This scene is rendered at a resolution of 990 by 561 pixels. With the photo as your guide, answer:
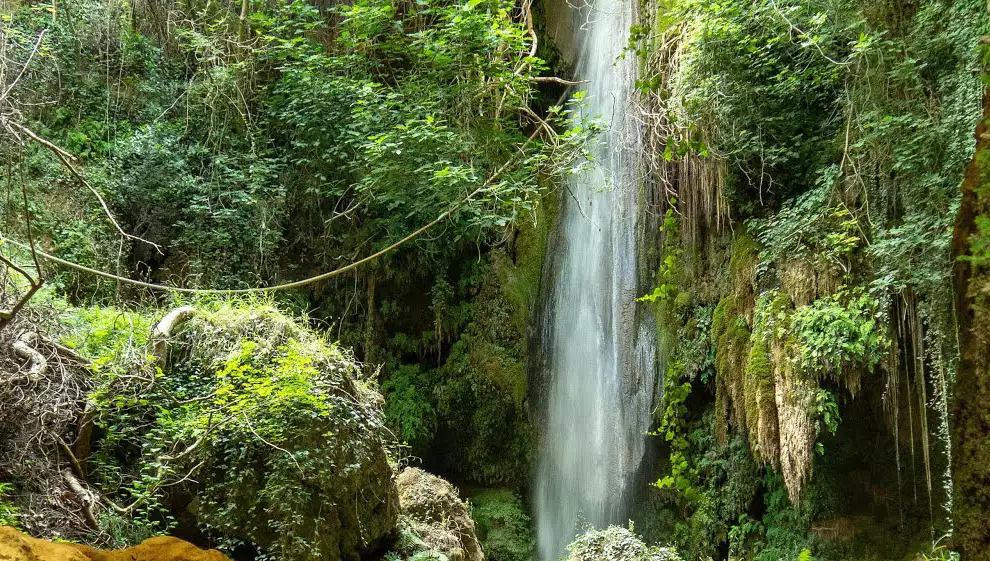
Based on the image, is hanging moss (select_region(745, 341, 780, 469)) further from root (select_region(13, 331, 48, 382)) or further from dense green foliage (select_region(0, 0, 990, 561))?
root (select_region(13, 331, 48, 382))

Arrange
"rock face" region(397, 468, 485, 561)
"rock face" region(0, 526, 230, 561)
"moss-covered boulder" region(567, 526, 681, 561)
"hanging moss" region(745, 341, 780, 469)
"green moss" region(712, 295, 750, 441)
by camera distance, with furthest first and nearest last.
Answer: "green moss" region(712, 295, 750, 441) → "hanging moss" region(745, 341, 780, 469) → "moss-covered boulder" region(567, 526, 681, 561) → "rock face" region(397, 468, 485, 561) → "rock face" region(0, 526, 230, 561)

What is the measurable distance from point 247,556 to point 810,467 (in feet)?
16.0

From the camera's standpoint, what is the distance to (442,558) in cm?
606

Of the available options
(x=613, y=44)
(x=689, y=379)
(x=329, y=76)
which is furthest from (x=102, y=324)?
(x=613, y=44)

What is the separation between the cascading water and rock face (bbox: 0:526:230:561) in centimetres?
610

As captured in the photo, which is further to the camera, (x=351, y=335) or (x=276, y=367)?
(x=351, y=335)

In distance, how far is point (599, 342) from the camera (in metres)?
10.3

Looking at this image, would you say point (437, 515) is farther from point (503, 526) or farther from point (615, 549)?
point (503, 526)

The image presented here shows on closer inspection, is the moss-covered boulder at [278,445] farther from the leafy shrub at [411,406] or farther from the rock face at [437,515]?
the leafy shrub at [411,406]

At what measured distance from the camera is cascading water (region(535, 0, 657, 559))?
32.0 ft

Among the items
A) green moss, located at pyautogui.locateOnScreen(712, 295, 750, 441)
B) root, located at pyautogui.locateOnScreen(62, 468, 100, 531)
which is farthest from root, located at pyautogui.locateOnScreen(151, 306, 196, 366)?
green moss, located at pyautogui.locateOnScreen(712, 295, 750, 441)

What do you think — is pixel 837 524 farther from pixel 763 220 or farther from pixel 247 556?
pixel 247 556

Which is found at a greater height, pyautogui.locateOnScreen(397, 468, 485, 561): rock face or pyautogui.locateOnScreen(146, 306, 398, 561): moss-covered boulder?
pyautogui.locateOnScreen(146, 306, 398, 561): moss-covered boulder

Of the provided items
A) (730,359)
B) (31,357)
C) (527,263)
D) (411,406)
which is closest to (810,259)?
(730,359)
